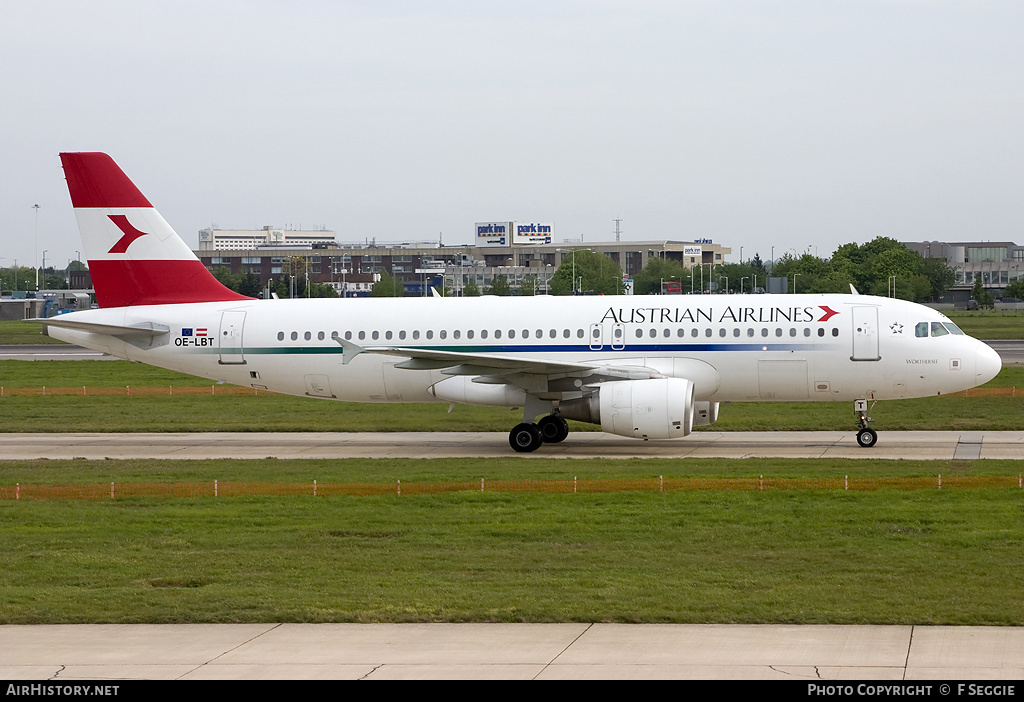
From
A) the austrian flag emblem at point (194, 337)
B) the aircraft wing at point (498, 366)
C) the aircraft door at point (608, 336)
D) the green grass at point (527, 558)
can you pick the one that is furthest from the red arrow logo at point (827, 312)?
the austrian flag emblem at point (194, 337)

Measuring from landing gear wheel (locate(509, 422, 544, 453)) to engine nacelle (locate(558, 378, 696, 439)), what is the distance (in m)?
2.06

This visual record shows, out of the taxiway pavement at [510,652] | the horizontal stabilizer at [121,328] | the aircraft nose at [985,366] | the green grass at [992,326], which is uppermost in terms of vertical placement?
the horizontal stabilizer at [121,328]

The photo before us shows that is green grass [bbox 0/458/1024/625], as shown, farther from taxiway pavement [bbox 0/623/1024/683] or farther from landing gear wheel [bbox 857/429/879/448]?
landing gear wheel [bbox 857/429/879/448]

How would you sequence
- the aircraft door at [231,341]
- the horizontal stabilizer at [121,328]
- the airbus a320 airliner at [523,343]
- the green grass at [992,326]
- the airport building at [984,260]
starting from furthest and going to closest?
the airport building at [984,260]
the green grass at [992,326]
the aircraft door at [231,341]
the horizontal stabilizer at [121,328]
the airbus a320 airliner at [523,343]

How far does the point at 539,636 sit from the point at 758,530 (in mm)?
7028

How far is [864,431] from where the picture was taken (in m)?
30.0

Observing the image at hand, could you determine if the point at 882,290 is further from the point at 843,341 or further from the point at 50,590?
the point at 50,590

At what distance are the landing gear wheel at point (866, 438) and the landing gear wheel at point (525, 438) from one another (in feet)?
26.0

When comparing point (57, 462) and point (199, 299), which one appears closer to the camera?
point (57, 462)

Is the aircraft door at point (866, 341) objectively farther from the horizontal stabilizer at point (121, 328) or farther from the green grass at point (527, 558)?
the horizontal stabilizer at point (121, 328)

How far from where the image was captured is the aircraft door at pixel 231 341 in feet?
105

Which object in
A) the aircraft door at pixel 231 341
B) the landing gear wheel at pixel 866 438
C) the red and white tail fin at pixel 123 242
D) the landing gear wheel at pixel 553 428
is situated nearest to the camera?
the landing gear wheel at pixel 866 438

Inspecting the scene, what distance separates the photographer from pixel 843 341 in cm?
2964
